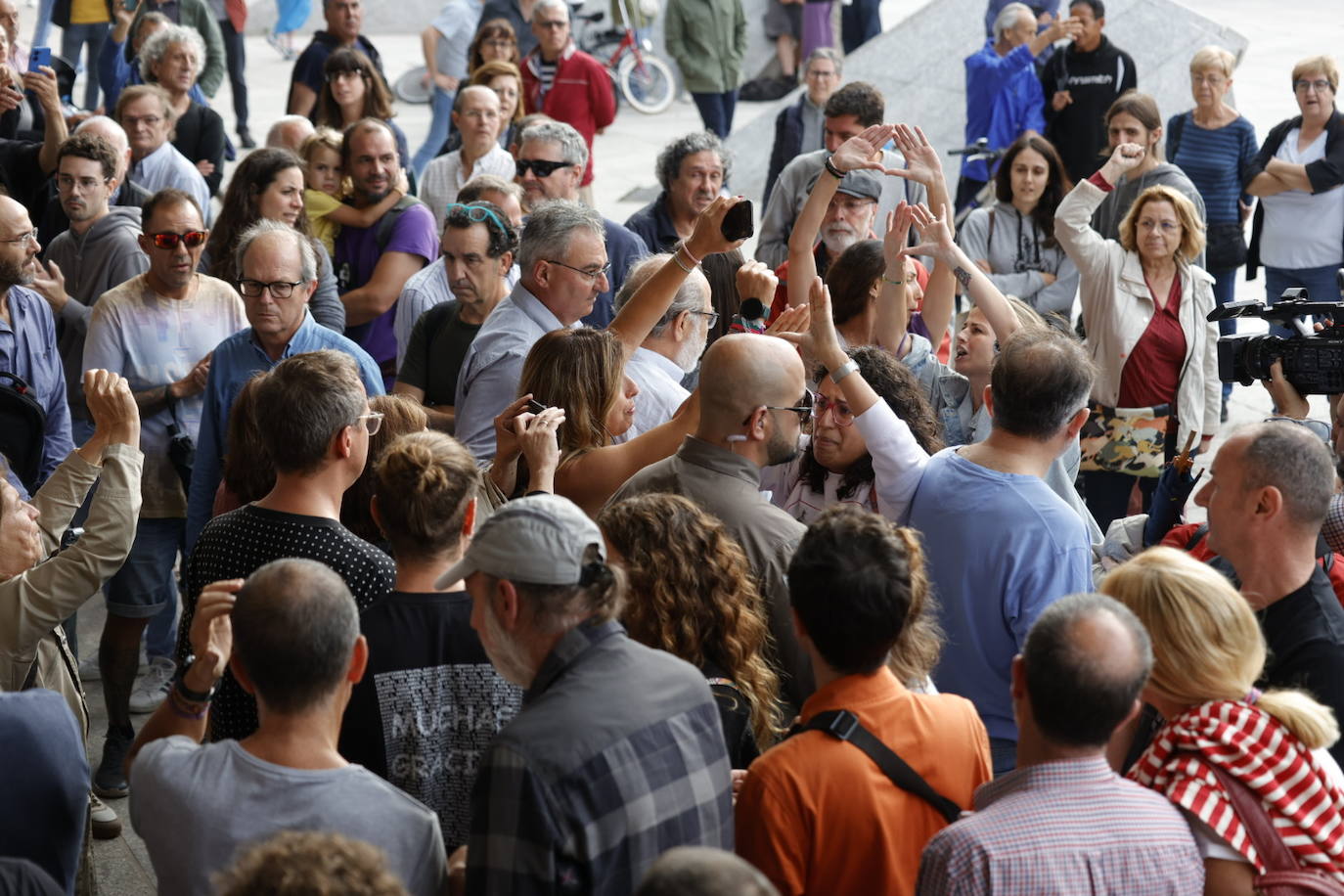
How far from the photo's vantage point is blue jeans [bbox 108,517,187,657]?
4.87 metres

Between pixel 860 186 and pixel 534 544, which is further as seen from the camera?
pixel 860 186

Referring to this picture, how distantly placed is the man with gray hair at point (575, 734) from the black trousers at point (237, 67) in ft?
39.9

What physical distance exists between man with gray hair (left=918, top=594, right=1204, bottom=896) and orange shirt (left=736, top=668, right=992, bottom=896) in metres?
0.15

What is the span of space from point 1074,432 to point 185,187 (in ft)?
16.7

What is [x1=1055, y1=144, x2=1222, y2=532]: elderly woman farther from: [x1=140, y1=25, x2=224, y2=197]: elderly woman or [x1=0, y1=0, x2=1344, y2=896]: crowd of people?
[x1=140, y1=25, x2=224, y2=197]: elderly woman

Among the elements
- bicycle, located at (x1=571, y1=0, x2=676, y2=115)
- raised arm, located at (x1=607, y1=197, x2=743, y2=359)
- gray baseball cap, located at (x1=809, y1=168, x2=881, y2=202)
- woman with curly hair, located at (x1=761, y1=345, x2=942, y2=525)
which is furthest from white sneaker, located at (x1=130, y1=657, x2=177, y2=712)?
bicycle, located at (x1=571, y1=0, x2=676, y2=115)

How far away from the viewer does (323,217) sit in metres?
6.42

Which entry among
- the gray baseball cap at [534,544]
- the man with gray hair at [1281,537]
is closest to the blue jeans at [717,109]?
the man with gray hair at [1281,537]

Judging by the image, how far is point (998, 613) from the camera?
3.38 meters

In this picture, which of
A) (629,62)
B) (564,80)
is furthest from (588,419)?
(629,62)

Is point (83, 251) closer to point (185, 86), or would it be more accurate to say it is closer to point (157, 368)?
point (157, 368)

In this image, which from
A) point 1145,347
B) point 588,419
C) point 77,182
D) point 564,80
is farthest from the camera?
point 564,80

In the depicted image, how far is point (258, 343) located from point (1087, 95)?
679cm

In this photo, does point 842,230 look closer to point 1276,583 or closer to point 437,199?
point 437,199
